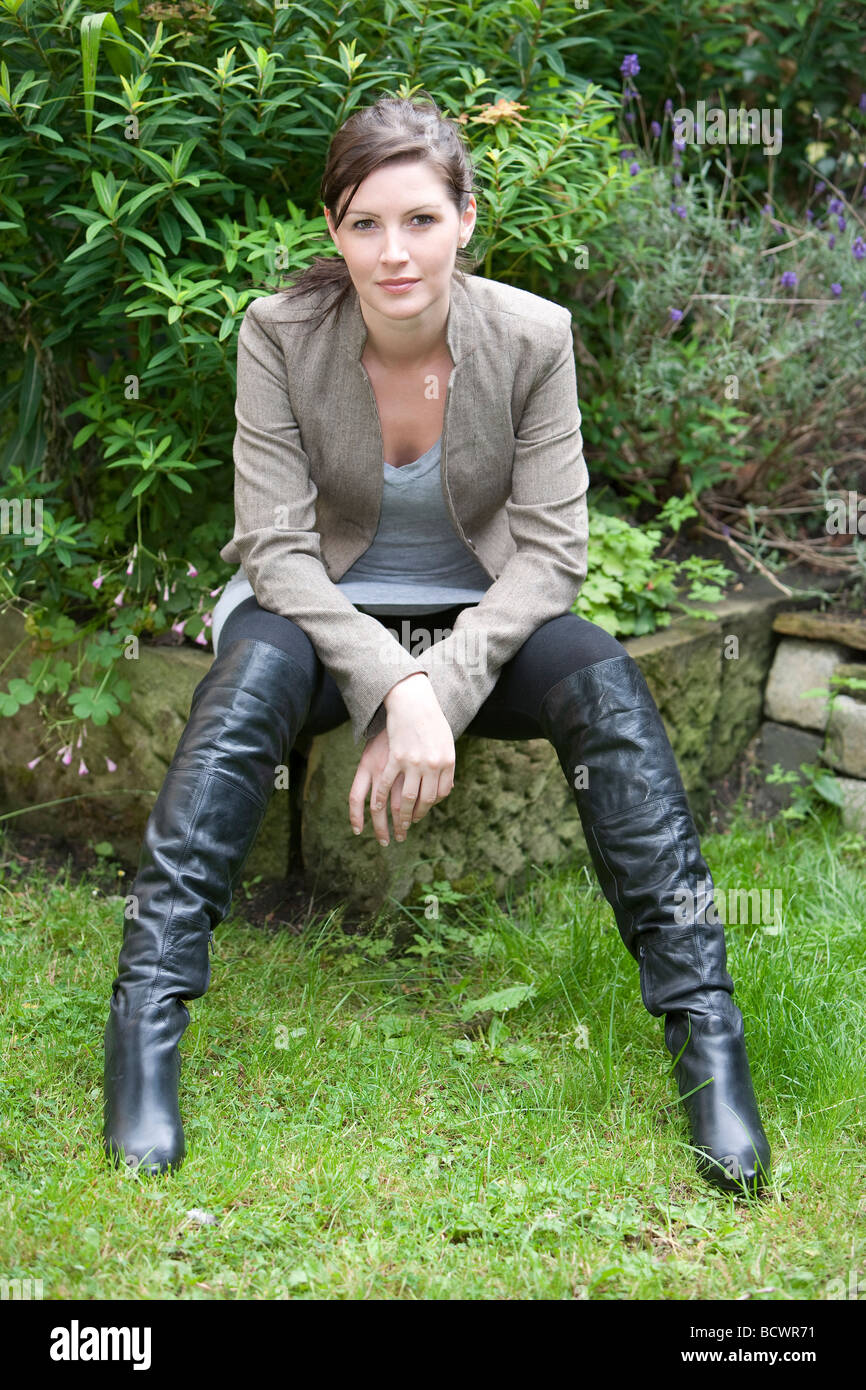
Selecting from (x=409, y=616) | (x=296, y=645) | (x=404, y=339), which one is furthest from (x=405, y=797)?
(x=404, y=339)

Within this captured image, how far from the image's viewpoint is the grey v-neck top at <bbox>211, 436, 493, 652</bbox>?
2.53m

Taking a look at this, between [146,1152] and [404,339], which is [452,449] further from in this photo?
[146,1152]

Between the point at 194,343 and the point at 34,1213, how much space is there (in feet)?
5.81

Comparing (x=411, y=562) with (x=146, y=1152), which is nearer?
(x=146, y=1152)

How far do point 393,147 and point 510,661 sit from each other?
928 mm

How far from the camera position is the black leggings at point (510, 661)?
2.29 meters

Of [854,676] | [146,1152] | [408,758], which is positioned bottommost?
[854,676]

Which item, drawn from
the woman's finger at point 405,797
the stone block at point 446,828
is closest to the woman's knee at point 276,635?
the woman's finger at point 405,797

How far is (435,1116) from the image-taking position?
221 cm

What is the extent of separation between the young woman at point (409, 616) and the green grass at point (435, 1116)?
4.3 inches

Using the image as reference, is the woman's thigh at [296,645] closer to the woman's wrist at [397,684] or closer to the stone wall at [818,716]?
the woman's wrist at [397,684]

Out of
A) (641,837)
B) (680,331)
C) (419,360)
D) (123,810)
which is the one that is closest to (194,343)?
(419,360)

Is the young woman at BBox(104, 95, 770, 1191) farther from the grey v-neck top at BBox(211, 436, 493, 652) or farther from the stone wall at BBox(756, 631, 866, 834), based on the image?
the stone wall at BBox(756, 631, 866, 834)

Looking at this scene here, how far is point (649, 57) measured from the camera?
385cm
